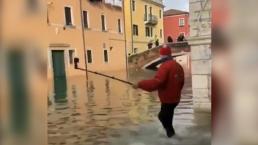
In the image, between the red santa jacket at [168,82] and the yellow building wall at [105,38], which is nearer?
the red santa jacket at [168,82]

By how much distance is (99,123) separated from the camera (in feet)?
26.2

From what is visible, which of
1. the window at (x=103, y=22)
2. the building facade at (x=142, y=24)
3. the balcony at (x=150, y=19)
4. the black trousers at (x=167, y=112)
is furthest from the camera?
the balcony at (x=150, y=19)

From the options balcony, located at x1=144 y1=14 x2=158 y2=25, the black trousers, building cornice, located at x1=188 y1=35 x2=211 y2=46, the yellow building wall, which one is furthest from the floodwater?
balcony, located at x1=144 y1=14 x2=158 y2=25

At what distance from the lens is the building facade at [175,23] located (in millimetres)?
65125

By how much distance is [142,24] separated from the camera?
152ft

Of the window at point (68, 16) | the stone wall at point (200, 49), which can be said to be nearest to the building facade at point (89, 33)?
the window at point (68, 16)

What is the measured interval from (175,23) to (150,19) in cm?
1849

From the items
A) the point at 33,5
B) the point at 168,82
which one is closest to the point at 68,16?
the point at 168,82

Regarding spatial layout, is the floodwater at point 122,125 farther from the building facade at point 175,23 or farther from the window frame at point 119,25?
the building facade at point 175,23

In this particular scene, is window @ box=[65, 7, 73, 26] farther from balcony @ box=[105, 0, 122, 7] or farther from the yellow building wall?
balcony @ box=[105, 0, 122, 7]

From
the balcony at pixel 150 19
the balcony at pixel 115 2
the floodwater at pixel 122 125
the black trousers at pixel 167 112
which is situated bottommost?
the floodwater at pixel 122 125

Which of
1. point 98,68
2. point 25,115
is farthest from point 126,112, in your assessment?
point 98,68

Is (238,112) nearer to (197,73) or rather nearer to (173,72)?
(173,72)

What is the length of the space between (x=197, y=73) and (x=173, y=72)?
262 cm
